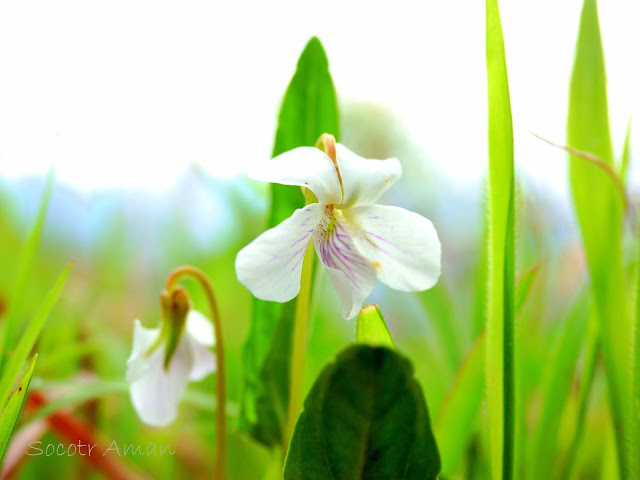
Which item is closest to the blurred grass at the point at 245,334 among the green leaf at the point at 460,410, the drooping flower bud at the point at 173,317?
the green leaf at the point at 460,410

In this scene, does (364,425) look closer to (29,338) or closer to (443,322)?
(29,338)

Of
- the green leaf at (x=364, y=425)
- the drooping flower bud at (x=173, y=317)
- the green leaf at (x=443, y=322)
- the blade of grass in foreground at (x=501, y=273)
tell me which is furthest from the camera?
the green leaf at (x=443, y=322)

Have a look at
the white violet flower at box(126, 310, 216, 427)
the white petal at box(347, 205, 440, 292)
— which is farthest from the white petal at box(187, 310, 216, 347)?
the white petal at box(347, 205, 440, 292)

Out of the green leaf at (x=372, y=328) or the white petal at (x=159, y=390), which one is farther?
the white petal at (x=159, y=390)

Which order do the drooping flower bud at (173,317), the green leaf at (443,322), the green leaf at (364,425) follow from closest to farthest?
the green leaf at (364,425), the drooping flower bud at (173,317), the green leaf at (443,322)

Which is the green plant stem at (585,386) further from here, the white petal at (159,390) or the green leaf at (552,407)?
the white petal at (159,390)

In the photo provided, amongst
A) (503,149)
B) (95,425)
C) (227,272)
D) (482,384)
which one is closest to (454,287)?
(227,272)

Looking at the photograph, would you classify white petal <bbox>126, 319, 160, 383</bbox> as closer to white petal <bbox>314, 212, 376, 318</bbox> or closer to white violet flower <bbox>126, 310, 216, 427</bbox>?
white violet flower <bbox>126, 310, 216, 427</bbox>
